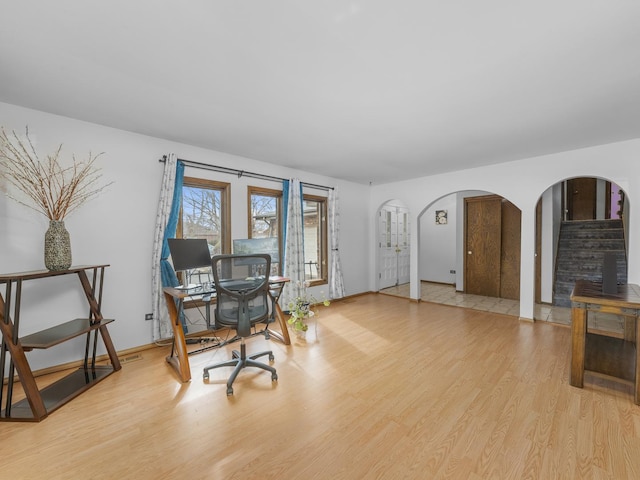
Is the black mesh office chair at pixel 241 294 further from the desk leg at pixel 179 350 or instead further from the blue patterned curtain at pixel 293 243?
the blue patterned curtain at pixel 293 243

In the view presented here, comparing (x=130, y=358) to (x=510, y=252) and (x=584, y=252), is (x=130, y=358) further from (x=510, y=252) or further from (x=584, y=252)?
(x=584, y=252)

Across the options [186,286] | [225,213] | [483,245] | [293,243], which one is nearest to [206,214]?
[225,213]

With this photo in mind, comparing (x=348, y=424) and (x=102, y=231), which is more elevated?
(x=102, y=231)

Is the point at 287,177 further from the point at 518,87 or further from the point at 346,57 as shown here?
the point at 518,87

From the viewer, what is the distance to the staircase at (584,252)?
4.87 meters

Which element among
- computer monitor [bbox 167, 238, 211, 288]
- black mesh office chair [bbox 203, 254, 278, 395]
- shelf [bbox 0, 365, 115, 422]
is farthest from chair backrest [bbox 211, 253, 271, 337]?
shelf [bbox 0, 365, 115, 422]

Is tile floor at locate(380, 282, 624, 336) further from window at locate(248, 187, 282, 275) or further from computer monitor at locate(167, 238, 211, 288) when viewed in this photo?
computer monitor at locate(167, 238, 211, 288)

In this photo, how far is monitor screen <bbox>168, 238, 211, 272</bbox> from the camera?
2842 millimetres

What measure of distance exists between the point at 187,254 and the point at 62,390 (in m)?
1.48

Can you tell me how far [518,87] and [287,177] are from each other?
3223 mm

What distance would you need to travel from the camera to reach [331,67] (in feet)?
6.08

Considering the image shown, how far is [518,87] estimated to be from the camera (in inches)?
83.5

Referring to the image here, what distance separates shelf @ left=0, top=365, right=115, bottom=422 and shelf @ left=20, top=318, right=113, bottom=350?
469mm

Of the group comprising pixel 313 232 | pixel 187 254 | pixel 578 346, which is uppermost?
pixel 313 232
